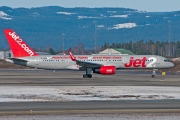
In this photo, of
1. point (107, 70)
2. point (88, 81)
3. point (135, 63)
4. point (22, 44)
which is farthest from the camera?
point (22, 44)

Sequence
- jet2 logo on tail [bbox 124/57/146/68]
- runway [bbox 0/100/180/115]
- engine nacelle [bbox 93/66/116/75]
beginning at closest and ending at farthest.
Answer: runway [bbox 0/100/180/115] → engine nacelle [bbox 93/66/116/75] → jet2 logo on tail [bbox 124/57/146/68]

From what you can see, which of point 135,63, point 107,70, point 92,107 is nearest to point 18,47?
point 107,70

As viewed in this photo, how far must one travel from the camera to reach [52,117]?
26.5m

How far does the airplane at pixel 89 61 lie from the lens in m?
68.6

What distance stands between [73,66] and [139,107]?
39209 mm

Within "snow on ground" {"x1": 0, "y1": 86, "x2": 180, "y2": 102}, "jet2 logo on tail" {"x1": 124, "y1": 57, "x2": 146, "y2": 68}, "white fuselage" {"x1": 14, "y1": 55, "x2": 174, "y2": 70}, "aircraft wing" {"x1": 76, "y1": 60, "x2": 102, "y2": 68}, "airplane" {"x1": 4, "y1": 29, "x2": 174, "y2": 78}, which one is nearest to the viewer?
"snow on ground" {"x1": 0, "y1": 86, "x2": 180, "y2": 102}

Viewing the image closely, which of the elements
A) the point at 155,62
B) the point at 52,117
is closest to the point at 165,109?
the point at 52,117

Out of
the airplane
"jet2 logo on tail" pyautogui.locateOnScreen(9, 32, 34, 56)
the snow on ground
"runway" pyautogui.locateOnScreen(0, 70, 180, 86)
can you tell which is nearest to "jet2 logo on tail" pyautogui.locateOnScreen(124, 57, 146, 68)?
the airplane

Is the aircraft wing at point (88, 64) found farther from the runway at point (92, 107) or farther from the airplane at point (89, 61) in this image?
the runway at point (92, 107)

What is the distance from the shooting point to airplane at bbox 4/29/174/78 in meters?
68.6

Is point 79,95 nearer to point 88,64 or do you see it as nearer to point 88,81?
point 88,81

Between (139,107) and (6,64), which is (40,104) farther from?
(6,64)

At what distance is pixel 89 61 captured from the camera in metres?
69.4

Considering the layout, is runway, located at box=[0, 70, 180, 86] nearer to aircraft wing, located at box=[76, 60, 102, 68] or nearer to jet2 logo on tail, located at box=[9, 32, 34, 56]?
aircraft wing, located at box=[76, 60, 102, 68]
